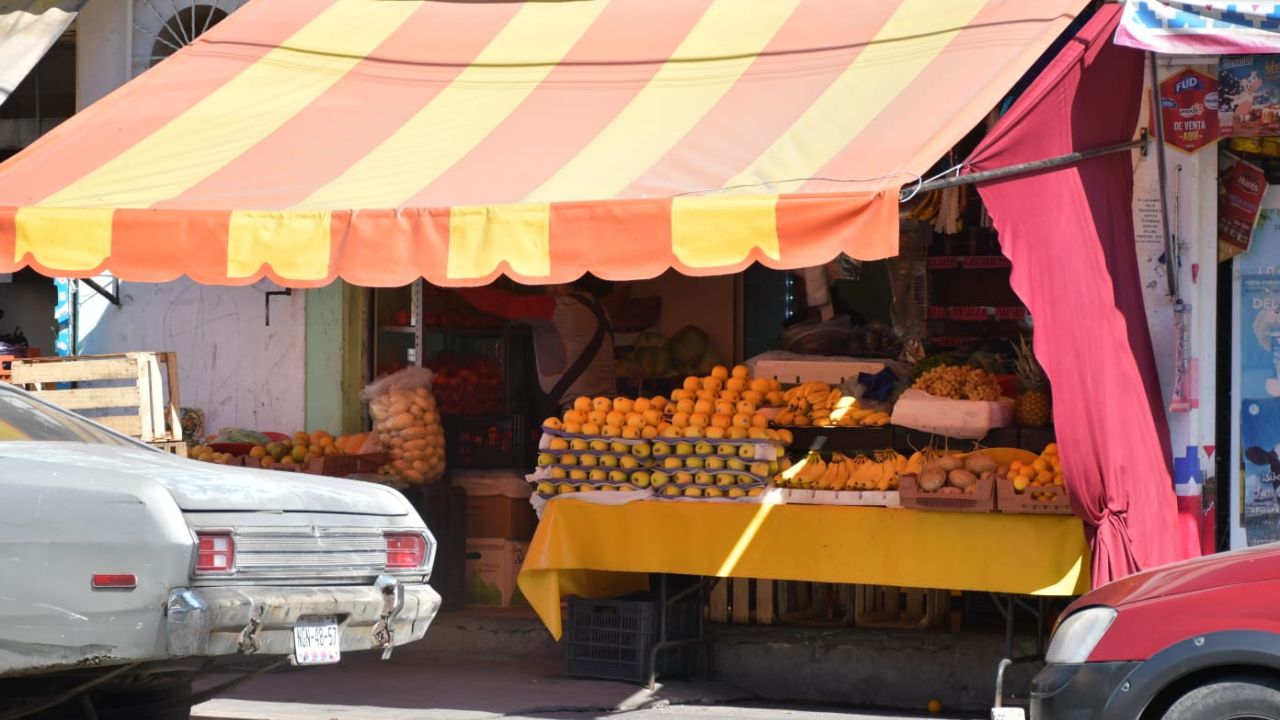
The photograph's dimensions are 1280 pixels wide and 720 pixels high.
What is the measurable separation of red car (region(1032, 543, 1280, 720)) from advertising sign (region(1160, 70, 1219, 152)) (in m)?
3.05

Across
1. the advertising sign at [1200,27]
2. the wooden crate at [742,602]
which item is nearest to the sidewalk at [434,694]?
the wooden crate at [742,602]

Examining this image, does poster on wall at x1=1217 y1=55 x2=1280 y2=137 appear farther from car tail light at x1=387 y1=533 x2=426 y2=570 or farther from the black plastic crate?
car tail light at x1=387 y1=533 x2=426 y2=570

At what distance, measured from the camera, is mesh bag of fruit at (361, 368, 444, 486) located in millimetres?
11492

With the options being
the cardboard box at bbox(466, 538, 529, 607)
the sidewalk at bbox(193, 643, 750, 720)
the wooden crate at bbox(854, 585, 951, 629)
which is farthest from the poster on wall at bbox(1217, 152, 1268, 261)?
the cardboard box at bbox(466, 538, 529, 607)

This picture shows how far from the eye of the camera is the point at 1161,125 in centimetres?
862

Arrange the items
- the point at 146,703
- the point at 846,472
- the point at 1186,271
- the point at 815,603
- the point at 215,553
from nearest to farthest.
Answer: the point at 215,553, the point at 146,703, the point at 1186,271, the point at 846,472, the point at 815,603

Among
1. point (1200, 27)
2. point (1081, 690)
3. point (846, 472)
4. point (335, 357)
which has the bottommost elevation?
point (1081, 690)

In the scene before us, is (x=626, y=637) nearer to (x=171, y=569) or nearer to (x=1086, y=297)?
(x=1086, y=297)

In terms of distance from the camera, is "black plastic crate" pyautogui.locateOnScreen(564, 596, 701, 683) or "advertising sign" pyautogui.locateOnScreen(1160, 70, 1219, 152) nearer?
"advertising sign" pyautogui.locateOnScreen(1160, 70, 1219, 152)

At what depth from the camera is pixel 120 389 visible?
1009 cm

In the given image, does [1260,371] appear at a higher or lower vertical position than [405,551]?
higher

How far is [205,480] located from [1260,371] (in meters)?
5.55

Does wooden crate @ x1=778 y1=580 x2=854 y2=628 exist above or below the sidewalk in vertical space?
above

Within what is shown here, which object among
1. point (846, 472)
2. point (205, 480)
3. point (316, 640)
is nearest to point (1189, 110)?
point (846, 472)
